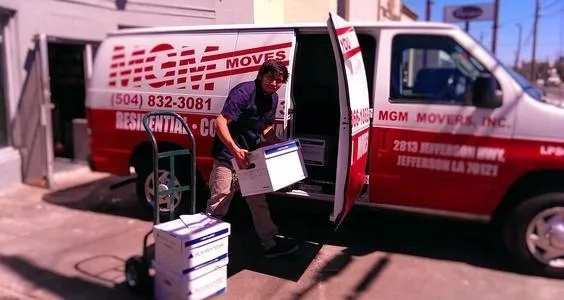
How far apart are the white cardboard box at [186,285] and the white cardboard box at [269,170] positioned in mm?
663

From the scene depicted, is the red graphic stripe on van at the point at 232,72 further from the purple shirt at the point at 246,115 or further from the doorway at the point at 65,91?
the doorway at the point at 65,91

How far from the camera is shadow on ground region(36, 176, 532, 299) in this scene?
467cm

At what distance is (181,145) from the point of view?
5516 millimetres

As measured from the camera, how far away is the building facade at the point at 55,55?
7.14 metres

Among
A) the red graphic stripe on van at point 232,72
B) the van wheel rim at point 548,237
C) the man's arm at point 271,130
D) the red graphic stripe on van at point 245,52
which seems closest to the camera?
the van wheel rim at point 548,237

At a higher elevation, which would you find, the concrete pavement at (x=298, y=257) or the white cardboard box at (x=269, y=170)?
the white cardboard box at (x=269, y=170)

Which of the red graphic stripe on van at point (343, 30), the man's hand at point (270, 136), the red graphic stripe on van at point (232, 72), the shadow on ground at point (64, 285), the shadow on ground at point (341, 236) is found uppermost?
the red graphic stripe on van at point (343, 30)

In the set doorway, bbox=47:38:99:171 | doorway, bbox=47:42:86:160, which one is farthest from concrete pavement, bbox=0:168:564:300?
doorway, bbox=47:42:86:160

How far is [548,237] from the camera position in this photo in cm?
434

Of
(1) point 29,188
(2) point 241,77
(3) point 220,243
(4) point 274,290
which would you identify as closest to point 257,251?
(4) point 274,290

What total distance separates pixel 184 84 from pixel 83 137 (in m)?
3.98

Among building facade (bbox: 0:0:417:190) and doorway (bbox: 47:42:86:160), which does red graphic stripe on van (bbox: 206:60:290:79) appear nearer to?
building facade (bbox: 0:0:417:190)

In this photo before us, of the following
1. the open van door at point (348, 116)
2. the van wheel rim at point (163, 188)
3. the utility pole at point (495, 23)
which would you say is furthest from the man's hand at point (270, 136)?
the utility pole at point (495, 23)

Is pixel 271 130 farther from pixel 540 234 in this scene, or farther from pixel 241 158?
pixel 540 234
